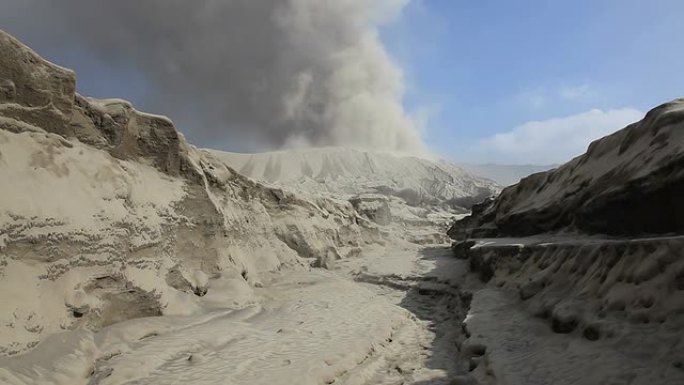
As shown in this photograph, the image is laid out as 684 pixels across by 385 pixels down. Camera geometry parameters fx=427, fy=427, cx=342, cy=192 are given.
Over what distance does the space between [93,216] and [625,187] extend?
11.1 metres

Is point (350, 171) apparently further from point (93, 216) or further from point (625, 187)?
point (93, 216)

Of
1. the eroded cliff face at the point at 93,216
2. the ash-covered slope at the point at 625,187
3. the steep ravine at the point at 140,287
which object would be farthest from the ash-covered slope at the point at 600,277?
the eroded cliff face at the point at 93,216

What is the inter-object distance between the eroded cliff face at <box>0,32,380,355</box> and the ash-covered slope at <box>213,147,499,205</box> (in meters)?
55.8

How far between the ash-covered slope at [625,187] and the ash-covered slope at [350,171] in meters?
54.1

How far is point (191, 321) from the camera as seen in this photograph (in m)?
8.89

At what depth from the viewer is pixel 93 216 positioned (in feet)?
27.7

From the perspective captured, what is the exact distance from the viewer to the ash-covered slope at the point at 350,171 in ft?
239

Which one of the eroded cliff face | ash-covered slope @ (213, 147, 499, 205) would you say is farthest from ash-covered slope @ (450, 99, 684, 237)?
ash-covered slope @ (213, 147, 499, 205)

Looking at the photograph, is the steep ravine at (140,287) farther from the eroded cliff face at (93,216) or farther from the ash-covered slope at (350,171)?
the ash-covered slope at (350,171)

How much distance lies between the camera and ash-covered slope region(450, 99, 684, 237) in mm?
8203

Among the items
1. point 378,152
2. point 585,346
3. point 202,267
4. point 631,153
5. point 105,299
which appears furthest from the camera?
point 378,152

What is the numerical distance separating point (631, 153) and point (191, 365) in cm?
1048

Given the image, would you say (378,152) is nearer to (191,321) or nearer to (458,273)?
(458,273)

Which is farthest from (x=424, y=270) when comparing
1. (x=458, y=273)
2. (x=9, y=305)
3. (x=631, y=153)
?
(x=9, y=305)
